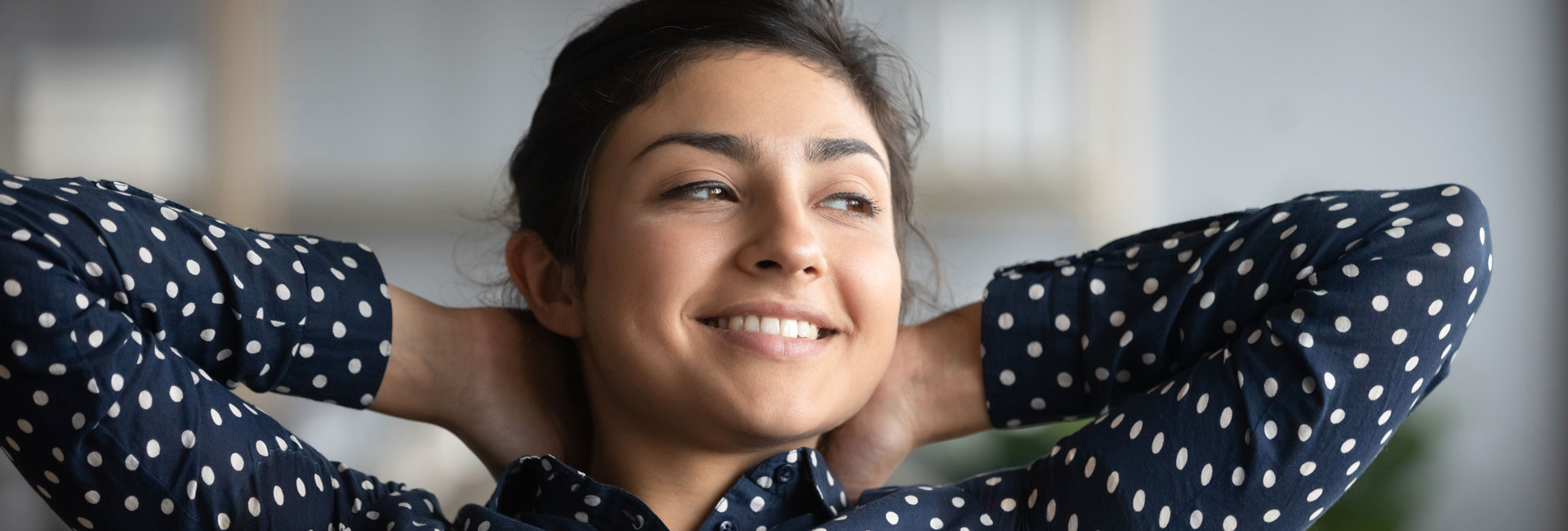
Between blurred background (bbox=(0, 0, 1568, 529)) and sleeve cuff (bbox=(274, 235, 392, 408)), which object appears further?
blurred background (bbox=(0, 0, 1568, 529))

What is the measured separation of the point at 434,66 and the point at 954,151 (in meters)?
1.55

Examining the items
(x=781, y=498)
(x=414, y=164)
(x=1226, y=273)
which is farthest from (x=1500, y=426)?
(x=414, y=164)

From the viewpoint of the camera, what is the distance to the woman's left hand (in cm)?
115

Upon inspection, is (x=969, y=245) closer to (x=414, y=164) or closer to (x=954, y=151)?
(x=954, y=151)

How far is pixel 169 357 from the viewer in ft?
2.98

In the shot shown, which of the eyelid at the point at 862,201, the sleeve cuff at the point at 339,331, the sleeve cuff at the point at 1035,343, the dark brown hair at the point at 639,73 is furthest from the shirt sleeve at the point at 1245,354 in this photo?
the sleeve cuff at the point at 339,331

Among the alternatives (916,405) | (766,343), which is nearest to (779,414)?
(766,343)

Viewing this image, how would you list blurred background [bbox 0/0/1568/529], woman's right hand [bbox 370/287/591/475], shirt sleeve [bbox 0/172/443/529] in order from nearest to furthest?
1. shirt sleeve [bbox 0/172/443/529]
2. woman's right hand [bbox 370/287/591/475]
3. blurred background [bbox 0/0/1568/529]

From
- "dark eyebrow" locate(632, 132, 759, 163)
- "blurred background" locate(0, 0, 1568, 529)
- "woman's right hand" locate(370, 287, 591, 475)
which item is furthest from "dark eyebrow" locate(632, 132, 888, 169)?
"blurred background" locate(0, 0, 1568, 529)

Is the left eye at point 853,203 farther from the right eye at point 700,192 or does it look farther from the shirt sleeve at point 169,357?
the shirt sleeve at point 169,357

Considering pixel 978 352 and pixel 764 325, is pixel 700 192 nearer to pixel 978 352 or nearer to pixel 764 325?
pixel 764 325

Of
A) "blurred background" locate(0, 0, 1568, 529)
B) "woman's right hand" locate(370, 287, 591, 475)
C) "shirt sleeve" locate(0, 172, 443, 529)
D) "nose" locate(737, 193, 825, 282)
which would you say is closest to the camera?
"shirt sleeve" locate(0, 172, 443, 529)

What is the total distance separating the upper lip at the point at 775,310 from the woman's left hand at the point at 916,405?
174 mm

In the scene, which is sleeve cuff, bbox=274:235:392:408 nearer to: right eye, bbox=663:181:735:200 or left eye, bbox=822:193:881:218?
right eye, bbox=663:181:735:200
